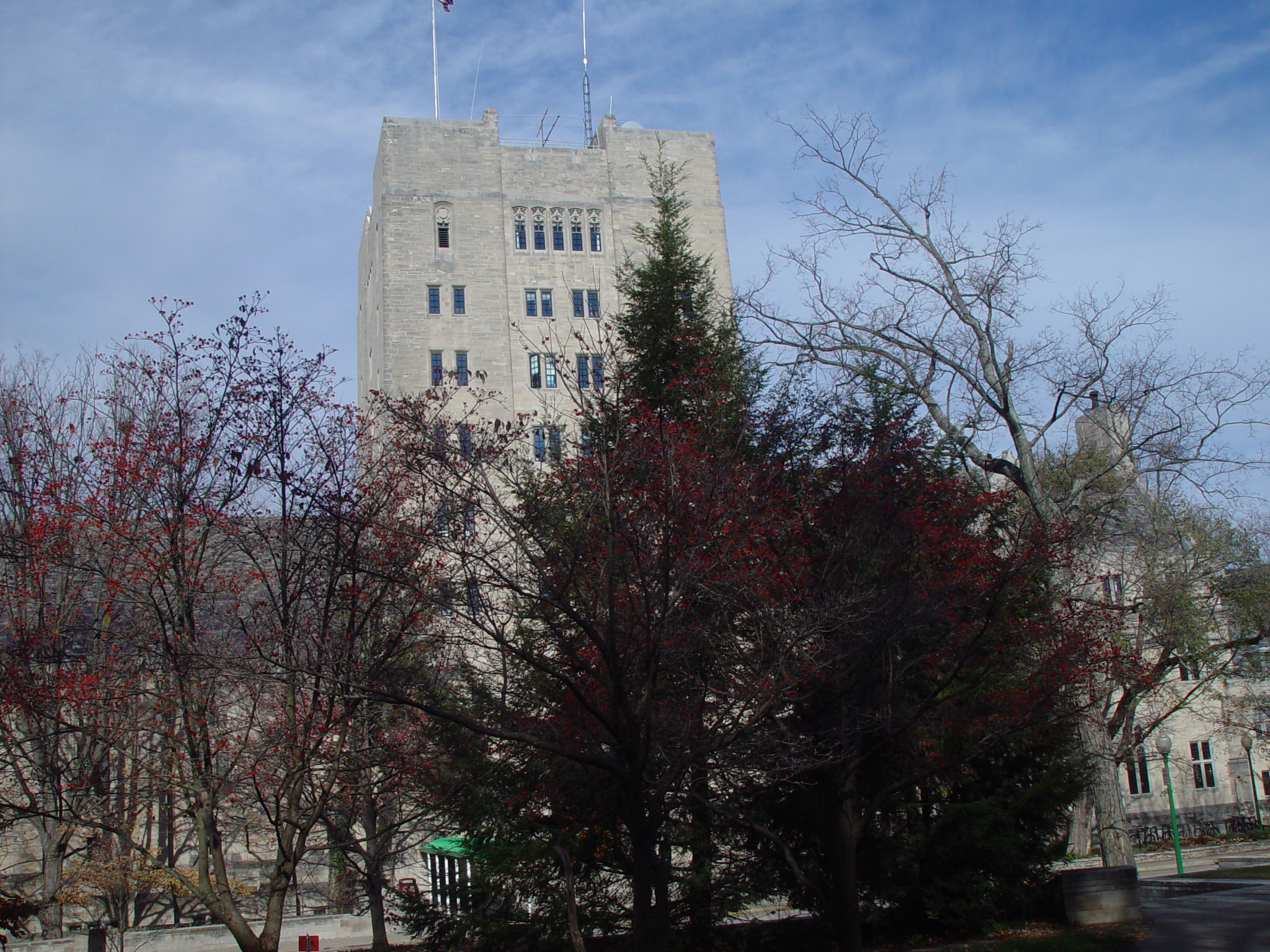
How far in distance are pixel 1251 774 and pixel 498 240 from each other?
40059 millimetres

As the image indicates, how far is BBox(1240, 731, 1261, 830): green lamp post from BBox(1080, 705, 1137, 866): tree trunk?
14.3 meters

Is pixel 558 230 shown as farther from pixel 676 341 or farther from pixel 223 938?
pixel 223 938

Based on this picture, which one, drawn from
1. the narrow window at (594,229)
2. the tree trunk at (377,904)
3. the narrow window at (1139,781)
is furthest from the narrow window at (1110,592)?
the narrow window at (594,229)

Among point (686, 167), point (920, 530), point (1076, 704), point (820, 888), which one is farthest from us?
point (686, 167)

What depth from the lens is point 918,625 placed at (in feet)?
45.3

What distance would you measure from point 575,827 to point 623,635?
15.9 feet

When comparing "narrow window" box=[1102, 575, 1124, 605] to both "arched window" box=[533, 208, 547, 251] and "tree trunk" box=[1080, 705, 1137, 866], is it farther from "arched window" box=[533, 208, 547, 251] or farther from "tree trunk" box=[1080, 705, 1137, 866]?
"arched window" box=[533, 208, 547, 251]

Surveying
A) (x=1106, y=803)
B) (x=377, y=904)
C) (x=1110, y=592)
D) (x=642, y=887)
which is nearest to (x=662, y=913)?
(x=642, y=887)

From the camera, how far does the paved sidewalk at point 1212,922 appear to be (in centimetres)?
1460

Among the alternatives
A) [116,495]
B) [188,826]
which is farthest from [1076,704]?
[188,826]

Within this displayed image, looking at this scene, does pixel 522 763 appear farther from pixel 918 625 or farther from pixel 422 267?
pixel 422 267

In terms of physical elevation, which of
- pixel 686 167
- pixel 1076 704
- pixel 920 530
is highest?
pixel 686 167

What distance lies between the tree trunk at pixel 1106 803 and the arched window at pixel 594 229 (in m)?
34.1

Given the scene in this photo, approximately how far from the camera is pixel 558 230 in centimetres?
5131
